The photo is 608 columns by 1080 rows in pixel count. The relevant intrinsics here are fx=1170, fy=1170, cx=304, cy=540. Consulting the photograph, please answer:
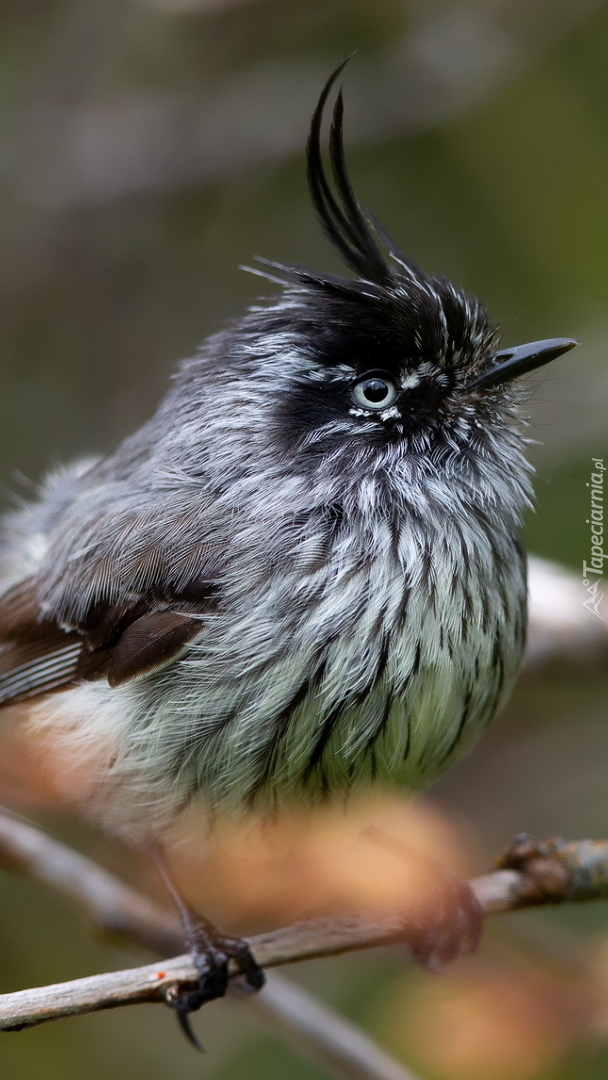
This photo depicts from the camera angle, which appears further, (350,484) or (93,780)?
(93,780)

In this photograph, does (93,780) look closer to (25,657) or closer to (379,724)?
(25,657)

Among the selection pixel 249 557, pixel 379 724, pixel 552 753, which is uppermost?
pixel 249 557

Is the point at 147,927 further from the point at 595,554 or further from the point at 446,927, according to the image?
the point at 595,554

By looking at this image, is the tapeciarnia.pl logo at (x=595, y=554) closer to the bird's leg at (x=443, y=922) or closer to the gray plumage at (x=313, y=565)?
the gray plumage at (x=313, y=565)

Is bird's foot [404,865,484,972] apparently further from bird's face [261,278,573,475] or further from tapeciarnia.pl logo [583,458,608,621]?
bird's face [261,278,573,475]

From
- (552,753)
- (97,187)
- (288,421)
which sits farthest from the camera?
(97,187)

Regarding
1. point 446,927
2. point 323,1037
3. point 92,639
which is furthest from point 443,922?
point 92,639

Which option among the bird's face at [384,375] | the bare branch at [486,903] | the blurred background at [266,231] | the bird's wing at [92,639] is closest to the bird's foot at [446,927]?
the bare branch at [486,903]

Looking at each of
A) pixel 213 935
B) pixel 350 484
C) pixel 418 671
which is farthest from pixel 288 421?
pixel 213 935
